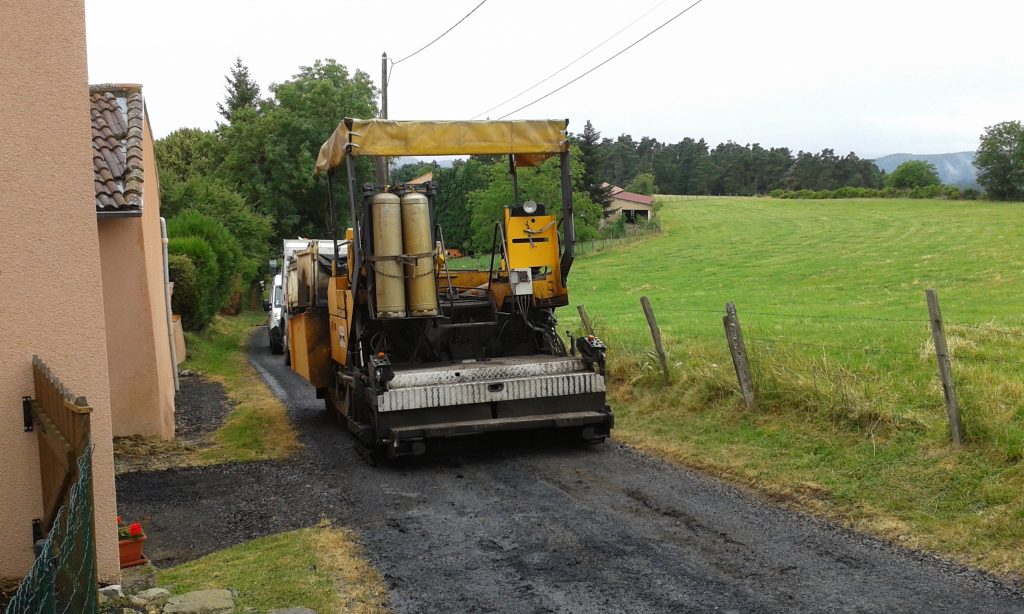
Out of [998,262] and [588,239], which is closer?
[998,262]

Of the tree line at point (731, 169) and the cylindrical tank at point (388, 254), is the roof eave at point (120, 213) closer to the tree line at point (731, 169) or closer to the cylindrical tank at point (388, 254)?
the cylindrical tank at point (388, 254)

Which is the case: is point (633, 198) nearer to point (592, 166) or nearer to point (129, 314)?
point (592, 166)

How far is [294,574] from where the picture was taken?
6.63m

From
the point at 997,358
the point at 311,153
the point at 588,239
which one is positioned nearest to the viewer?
the point at 997,358

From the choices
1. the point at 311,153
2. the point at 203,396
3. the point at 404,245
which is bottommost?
the point at 203,396

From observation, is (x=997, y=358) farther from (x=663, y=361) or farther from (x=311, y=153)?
(x=311, y=153)

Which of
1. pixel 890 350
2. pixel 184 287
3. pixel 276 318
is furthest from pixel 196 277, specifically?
pixel 890 350

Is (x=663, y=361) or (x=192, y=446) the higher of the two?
(x=663, y=361)

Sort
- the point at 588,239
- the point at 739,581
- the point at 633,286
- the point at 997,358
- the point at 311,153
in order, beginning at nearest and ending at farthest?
the point at 739,581 → the point at 997,358 → the point at 633,286 → the point at 311,153 → the point at 588,239

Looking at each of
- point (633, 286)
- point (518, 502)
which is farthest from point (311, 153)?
point (518, 502)

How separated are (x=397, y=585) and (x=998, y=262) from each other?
35.8 m

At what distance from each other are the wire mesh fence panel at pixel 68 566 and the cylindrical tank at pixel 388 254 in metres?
5.24

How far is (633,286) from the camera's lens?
41094 millimetres

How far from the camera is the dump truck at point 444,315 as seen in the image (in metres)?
9.85
